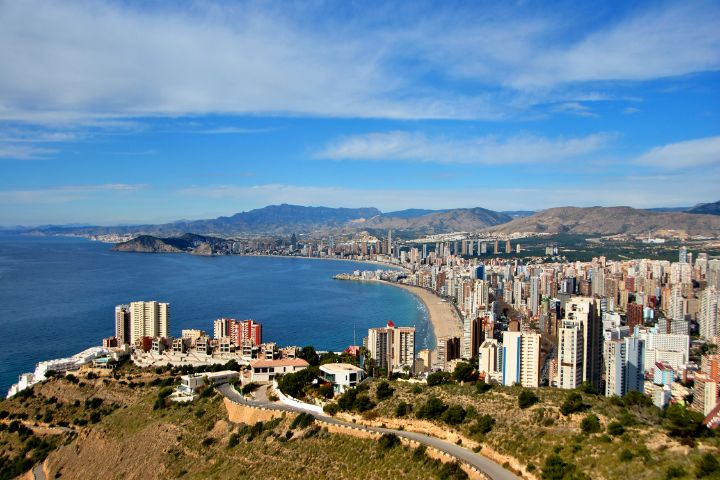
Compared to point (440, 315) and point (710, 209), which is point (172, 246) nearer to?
point (440, 315)

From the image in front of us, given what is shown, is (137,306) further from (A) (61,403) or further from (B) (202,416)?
(B) (202,416)

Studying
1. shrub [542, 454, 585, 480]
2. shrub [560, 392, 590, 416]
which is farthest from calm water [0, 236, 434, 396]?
shrub [542, 454, 585, 480]

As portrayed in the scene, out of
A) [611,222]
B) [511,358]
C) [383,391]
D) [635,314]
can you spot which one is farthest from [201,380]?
[611,222]

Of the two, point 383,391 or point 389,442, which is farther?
point 383,391

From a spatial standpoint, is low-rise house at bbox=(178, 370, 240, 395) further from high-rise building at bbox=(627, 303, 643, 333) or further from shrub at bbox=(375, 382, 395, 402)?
high-rise building at bbox=(627, 303, 643, 333)

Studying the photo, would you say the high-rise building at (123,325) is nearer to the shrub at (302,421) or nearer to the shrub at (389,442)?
the shrub at (302,421)
